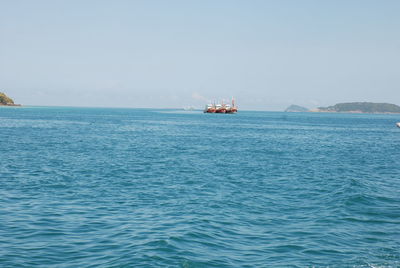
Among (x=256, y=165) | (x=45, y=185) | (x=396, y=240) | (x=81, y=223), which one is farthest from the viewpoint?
(x=256, y=165)

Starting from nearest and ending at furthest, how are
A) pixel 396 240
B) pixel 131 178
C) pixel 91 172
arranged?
pixel 396 240
pixel 131 178
pixel 91 172

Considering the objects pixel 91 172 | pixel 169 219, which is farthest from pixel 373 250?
pixel 91 172

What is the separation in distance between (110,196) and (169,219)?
20.6ft

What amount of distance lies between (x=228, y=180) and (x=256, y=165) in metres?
9.67

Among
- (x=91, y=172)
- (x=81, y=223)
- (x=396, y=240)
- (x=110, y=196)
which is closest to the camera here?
(x=396, y=240)

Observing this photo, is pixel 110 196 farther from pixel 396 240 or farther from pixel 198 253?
pixel 396 240

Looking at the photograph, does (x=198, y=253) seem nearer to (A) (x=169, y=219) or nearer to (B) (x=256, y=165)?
(A) (x=169, y=219)

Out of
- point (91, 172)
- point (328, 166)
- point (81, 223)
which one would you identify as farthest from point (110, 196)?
point (328, 166)

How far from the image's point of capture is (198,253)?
15484 millimetres

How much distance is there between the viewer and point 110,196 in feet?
80.7

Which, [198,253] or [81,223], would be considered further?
[81,223]

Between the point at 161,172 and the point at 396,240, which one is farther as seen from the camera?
the point at 161,172

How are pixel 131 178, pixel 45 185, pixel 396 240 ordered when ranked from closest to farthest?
pixel 396 240
pixel 45 185
pixel 131 178

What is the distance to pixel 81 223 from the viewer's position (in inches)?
745
